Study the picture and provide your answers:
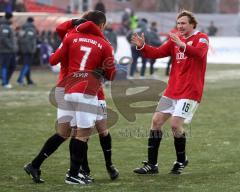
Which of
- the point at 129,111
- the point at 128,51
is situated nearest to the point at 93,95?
the point at 129,111

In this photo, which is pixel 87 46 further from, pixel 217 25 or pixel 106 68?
pixel 217 25

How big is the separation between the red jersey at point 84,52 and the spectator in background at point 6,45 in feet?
45.0

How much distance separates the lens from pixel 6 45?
22.0m

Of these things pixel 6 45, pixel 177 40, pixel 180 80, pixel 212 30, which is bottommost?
pixel 212 30

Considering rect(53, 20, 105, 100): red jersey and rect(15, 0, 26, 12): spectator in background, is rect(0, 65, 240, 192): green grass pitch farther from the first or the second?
rect(15, 0, 26, 12): spectator in background

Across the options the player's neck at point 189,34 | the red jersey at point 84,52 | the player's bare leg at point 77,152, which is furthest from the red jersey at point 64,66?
the player's neck at point 189,34

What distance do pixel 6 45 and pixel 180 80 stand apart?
44.5 ft

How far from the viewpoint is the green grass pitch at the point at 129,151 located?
28.1 ft

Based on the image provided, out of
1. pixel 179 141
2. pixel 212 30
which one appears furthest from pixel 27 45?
pixel 212 30

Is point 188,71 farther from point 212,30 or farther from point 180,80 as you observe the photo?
point 212,30

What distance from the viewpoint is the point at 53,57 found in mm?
8492

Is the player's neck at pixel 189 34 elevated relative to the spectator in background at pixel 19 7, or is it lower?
elevated

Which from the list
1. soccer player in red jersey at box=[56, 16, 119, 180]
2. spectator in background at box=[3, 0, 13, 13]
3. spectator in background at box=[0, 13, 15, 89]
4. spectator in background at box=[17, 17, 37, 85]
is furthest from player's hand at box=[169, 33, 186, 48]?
spectator in background at box=[3, 0, 13, 13]

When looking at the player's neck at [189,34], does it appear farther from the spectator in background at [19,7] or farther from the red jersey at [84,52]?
the spectator in background at [19,7]
